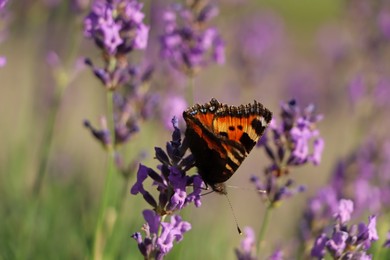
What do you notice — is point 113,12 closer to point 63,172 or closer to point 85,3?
point 85,3

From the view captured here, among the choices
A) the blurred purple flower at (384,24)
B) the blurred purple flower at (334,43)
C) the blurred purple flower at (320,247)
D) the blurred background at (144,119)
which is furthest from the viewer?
the blurred purple flower at (334,43)

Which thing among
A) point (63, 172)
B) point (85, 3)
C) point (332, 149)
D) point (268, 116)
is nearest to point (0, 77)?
point (63, 172)

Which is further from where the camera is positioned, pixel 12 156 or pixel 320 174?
pixel 320 174

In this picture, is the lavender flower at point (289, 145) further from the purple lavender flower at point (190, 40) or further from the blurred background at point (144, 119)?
the purple lavender flower at point (190, 40)

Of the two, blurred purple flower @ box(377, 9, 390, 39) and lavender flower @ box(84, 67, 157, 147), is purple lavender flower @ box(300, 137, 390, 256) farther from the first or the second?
blurred purple flower @ box(377, 9, 390, 39)

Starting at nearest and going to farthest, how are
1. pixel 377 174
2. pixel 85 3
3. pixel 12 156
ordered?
1. pixel 85 3
2. pixel 377 174
3. pixel 12 156

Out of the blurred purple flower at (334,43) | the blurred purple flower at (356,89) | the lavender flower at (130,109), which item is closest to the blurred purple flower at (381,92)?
the blurred purple flower at (356,89)

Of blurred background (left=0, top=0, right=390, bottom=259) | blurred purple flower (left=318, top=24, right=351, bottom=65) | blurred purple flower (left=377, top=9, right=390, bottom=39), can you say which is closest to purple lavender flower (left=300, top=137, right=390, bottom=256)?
blurred background (left=0, top=0, right=390, bottom=259)
